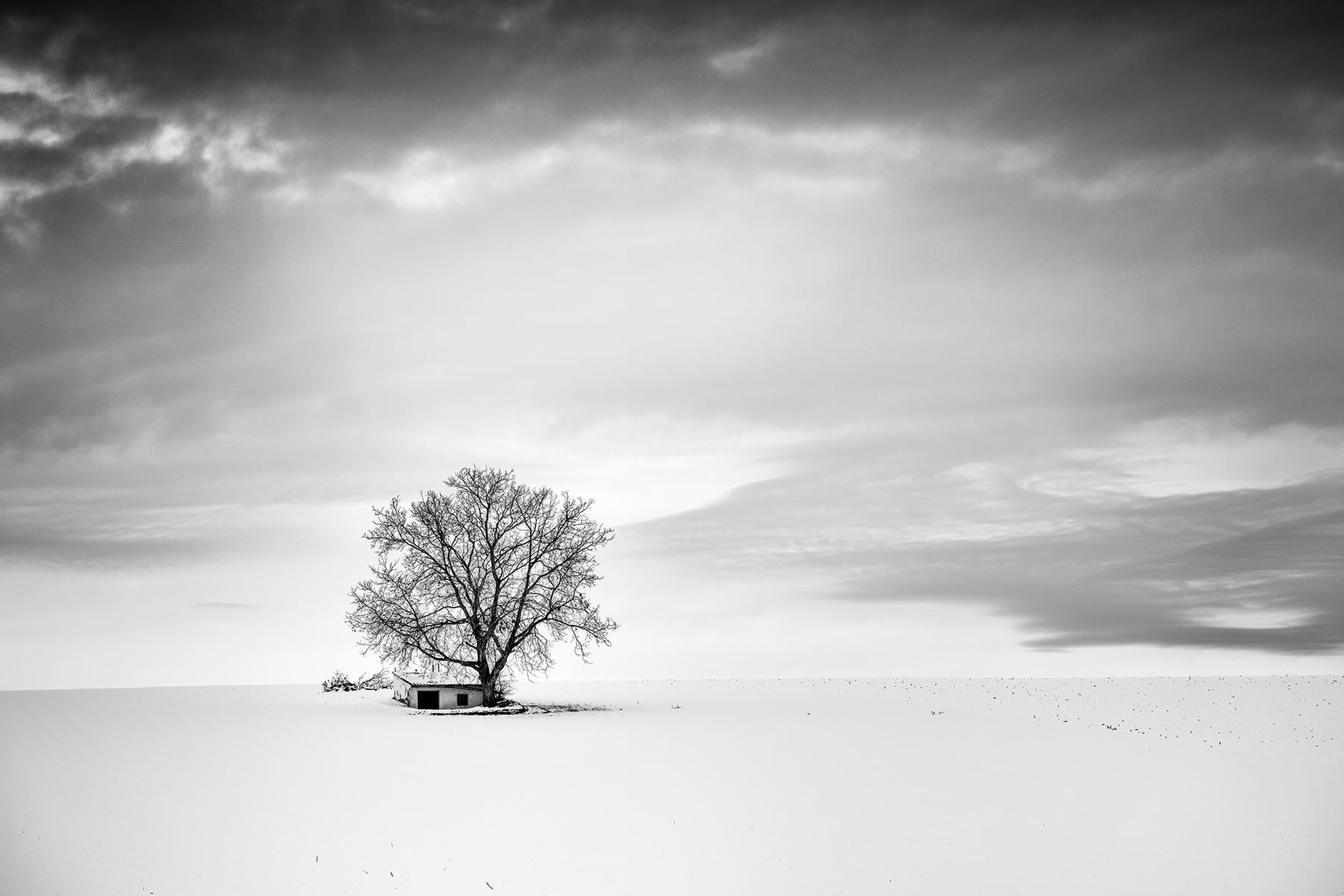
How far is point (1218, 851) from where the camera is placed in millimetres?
18297

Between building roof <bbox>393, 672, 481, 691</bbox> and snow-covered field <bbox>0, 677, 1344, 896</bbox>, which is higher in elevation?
building roof <bbox>393, 672, 481, 691</bbox>

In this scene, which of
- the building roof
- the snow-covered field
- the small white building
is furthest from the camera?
the building roof

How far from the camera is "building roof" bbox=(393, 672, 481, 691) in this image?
2226 inches

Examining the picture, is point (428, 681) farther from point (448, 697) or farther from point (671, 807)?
point (671, 807)

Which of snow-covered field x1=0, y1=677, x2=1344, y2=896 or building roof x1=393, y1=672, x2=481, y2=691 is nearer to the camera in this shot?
snow-covered field x1=0, y1=677, x2=1344, y2=896

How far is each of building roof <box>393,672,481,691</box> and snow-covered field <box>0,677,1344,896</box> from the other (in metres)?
13.8

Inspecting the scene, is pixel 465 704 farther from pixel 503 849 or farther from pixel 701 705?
pixel 503 849

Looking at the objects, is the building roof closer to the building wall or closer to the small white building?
the small white building

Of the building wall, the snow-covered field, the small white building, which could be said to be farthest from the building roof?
the snow-covered field

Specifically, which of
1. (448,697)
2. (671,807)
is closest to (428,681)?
(448,697)

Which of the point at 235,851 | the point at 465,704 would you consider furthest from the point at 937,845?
the point at 465,704

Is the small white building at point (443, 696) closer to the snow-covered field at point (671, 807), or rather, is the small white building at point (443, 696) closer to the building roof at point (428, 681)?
the building roof at point (428, 681)

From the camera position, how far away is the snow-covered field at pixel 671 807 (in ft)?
53.0

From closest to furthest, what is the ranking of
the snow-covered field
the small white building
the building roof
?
the snow-covered field < the small white building < the building roof
